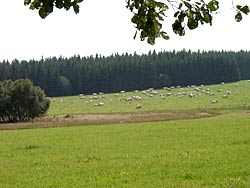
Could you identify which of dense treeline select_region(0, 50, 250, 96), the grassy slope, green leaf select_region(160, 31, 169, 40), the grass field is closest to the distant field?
dense treeline select_region(0, 50, 250, 96)

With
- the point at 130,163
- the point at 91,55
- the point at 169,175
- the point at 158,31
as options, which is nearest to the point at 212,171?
the point at 169,175

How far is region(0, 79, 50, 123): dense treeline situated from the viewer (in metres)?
69.9

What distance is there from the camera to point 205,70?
468ft

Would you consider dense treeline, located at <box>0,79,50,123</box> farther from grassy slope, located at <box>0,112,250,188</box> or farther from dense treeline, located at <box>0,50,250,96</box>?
dense treeline, located at <box>0,50,250,96</box>

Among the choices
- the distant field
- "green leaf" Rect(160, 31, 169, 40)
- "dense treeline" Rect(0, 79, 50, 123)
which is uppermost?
"green leaf" Rect(160, 31, 169, 40)

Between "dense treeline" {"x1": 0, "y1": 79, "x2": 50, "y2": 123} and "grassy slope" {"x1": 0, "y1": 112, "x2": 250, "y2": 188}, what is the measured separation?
1575 inches

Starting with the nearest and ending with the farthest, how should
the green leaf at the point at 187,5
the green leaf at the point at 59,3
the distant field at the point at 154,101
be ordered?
the green leaf at the point at 59,3
the green leaf at the point at 187,5
the distant field at the point at 154,101

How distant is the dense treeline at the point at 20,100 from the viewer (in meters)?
69.9

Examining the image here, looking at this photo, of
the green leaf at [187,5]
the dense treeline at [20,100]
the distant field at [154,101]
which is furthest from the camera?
the distant field at [154,101]

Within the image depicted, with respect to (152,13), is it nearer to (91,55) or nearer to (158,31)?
(158,31)

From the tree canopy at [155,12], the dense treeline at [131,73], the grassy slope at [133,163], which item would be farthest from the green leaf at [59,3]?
the dense treeline at [131,73]

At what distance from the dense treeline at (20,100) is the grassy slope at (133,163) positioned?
4000 centimetres

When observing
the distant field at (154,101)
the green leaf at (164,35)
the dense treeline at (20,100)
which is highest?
the green leaf at (164,35)

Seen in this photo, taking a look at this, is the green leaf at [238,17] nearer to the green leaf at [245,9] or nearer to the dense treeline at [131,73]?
the green leaf at [245,9]
